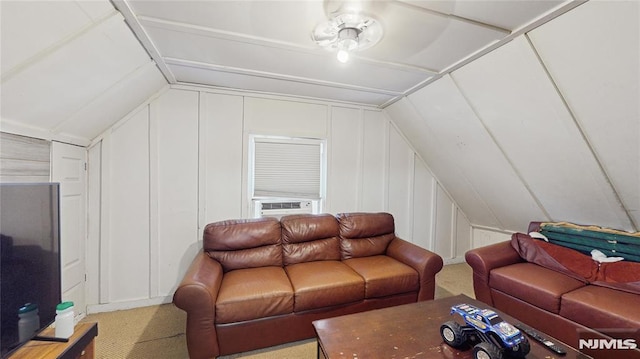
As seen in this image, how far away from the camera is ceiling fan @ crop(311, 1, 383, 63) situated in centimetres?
144

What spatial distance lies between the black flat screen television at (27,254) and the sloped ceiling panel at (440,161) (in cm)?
328

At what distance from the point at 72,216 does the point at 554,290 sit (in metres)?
4.21

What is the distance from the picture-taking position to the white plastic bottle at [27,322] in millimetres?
1089

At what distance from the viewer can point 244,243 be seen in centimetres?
240

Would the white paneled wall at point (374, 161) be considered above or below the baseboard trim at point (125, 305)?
above

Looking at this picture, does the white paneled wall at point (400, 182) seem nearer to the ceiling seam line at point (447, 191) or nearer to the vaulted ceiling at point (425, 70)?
the ceiling seam line at point (447, 191)

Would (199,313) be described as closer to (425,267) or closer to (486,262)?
(425,267)

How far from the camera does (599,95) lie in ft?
5.41

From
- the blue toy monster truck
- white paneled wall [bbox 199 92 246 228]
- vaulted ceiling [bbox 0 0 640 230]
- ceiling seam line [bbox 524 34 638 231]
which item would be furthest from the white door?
ceiling seam line [bbox 524 34 638 231]

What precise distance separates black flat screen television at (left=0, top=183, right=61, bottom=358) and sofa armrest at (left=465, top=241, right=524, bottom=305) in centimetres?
327

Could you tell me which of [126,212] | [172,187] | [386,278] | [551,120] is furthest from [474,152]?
[126,212]

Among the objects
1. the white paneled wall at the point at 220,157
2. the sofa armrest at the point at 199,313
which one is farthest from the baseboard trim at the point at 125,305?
the sofa armrest at the point at 199,313

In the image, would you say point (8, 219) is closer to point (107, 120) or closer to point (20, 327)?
point (20, 327)

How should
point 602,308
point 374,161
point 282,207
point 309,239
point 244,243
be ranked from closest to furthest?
point 602,308
point 244,243
point 309,239
point 282,207
point 374,161
